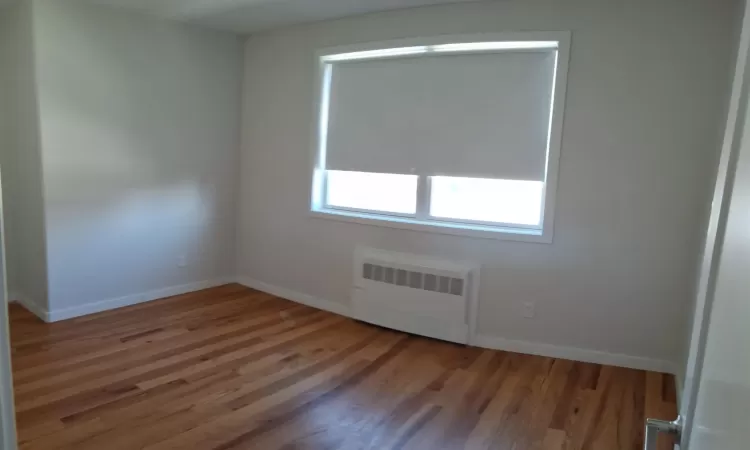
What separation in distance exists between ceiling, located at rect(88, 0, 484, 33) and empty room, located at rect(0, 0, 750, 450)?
32 mm

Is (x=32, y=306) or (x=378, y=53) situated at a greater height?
(x=378, y=53)

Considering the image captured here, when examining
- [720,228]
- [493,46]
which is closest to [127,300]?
[493,46]

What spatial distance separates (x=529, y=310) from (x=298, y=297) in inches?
85.2

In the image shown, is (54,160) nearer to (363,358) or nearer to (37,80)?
(37,80)

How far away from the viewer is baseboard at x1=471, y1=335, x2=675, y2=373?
327 centimetres

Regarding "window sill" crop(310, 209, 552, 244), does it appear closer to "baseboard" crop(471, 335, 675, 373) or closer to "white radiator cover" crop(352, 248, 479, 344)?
"white radiator cover" crop(352, 248, 479, 344)

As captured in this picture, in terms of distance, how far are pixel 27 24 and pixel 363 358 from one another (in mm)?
3491

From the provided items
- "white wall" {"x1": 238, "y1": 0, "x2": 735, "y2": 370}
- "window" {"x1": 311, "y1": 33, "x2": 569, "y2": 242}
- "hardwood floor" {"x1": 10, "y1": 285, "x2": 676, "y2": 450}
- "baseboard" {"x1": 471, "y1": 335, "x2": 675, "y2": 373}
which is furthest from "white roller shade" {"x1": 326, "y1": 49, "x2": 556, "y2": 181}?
"hardwood floor" {"x1": 10, "y1": 285, "x2": 676, "y2": 450}

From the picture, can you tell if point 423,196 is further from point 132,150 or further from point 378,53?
point 132,150

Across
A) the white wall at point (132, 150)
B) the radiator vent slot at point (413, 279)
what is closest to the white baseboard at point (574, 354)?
the radiator vent slot at point (413, 279)

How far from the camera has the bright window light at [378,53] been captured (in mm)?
3797

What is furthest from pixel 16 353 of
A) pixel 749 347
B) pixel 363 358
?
pixel 749 347

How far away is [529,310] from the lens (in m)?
3.55

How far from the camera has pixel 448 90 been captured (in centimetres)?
371
